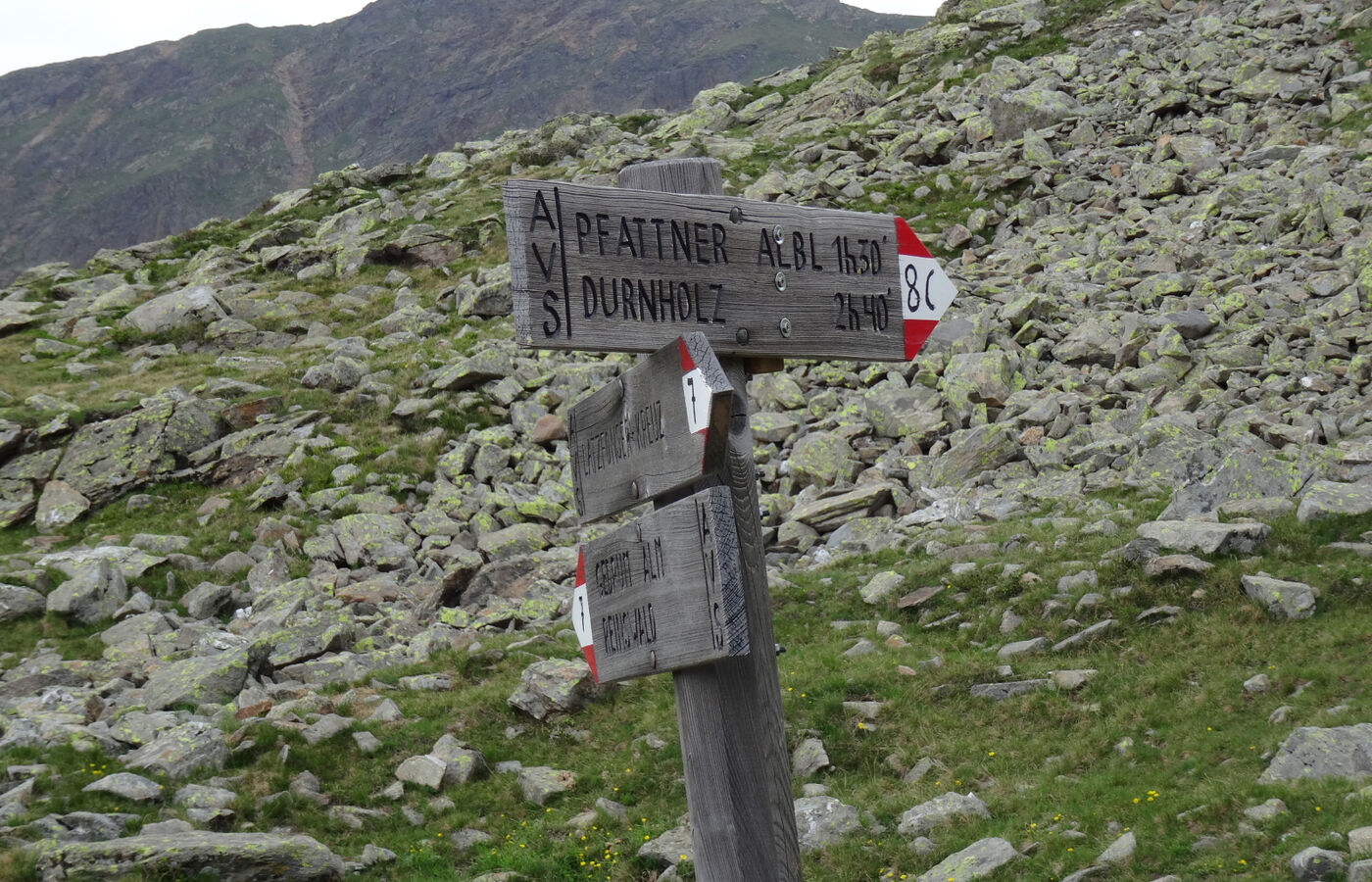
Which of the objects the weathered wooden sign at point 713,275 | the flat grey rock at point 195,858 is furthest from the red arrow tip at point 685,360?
the flat grey rock at point 195,858

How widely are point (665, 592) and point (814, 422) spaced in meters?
19.8

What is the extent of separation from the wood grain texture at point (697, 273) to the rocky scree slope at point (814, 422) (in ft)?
18.3

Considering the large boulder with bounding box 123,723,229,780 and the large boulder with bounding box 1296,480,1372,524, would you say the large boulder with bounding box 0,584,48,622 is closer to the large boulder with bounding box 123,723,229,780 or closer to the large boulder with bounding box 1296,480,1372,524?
the large boulder with bounding box 123,723,229,780

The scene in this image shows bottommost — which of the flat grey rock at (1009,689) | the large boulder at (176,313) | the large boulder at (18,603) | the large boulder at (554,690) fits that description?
the flat grey rock at (1009,689)

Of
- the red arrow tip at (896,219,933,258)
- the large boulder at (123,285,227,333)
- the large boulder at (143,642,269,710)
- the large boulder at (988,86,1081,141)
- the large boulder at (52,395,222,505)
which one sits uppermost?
the large boulder at (988,86,1081,141)

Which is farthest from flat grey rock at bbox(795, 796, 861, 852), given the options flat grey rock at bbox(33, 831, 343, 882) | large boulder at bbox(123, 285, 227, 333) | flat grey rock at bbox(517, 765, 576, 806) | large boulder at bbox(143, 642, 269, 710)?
large boulder at bbox(123, 285, 227, 333)

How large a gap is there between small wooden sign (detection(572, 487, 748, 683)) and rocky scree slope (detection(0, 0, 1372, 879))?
18.8 feet

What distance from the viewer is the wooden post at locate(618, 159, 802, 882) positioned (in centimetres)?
448

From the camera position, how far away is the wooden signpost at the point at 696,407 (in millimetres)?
4145

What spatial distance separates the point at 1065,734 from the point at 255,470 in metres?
19.9

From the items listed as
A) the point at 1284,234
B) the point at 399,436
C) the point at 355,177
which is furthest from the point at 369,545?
the point at 355,177

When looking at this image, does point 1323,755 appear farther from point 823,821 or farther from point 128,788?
point 128,788

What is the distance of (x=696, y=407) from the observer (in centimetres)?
408

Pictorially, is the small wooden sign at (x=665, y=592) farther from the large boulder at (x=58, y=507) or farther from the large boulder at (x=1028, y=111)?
the large boulder at (x=1028, y=111)
